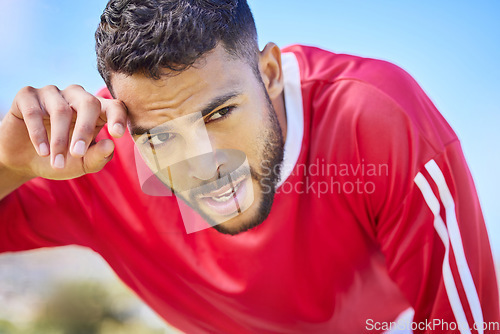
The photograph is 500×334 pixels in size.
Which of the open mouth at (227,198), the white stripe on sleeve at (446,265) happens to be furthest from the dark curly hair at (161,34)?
the white stripe on sleeve at (446,265)

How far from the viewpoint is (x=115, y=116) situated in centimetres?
68

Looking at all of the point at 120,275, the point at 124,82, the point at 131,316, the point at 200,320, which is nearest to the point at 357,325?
the point at 200,320

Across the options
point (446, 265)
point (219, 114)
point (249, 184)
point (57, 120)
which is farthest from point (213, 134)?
point (446, 265)

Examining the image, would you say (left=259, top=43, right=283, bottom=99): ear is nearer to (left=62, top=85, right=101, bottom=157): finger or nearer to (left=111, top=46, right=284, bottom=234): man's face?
(left=111, top=46, right=284, bottom=234): man's face

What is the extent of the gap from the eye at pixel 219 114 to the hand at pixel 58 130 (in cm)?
13

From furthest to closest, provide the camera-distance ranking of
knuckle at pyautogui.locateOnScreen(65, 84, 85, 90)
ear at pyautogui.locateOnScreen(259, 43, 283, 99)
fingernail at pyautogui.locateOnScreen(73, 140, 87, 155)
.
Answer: ear at pyautogui.locateOnScreen(259, 43, 283, 99), knuckle at pyautogui.locateOnScreen(65, 84, 85, 90), fingernail at pyautogui.locateOnScreen(73, 140, 87, 155)

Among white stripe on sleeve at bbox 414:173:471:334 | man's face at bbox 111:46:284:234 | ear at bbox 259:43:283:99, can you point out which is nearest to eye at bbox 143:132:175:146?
man's face at bbox 111:46:284:234

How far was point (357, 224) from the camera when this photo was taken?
87 cm

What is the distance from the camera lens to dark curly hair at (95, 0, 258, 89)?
70 cm

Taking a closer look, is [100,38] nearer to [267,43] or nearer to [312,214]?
[267,43]

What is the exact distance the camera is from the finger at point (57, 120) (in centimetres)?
66

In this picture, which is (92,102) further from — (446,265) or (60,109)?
(446,265)

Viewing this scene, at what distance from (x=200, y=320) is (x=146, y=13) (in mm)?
678

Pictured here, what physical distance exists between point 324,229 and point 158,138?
0.35 metres
